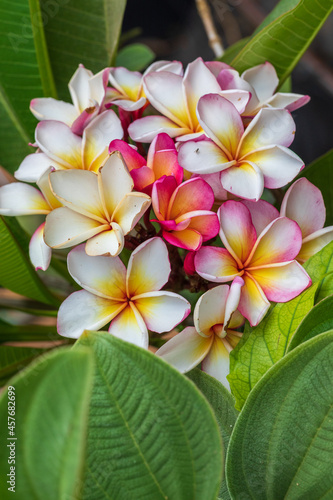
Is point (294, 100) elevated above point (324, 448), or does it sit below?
above

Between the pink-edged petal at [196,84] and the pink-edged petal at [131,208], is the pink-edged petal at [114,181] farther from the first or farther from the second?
the pink-edged petal at [196,84]

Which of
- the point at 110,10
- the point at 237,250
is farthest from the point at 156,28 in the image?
the point at 237,250

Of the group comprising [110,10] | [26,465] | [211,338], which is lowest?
[211,338]

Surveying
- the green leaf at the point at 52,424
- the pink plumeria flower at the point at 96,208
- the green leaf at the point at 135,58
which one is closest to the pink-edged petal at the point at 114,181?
the pink plumeria flower at the point at 96,208

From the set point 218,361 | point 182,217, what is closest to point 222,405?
point 218,361

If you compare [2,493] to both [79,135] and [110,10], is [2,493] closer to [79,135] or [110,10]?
[79,135]

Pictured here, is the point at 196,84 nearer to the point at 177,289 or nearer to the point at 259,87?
the point at 259,87
